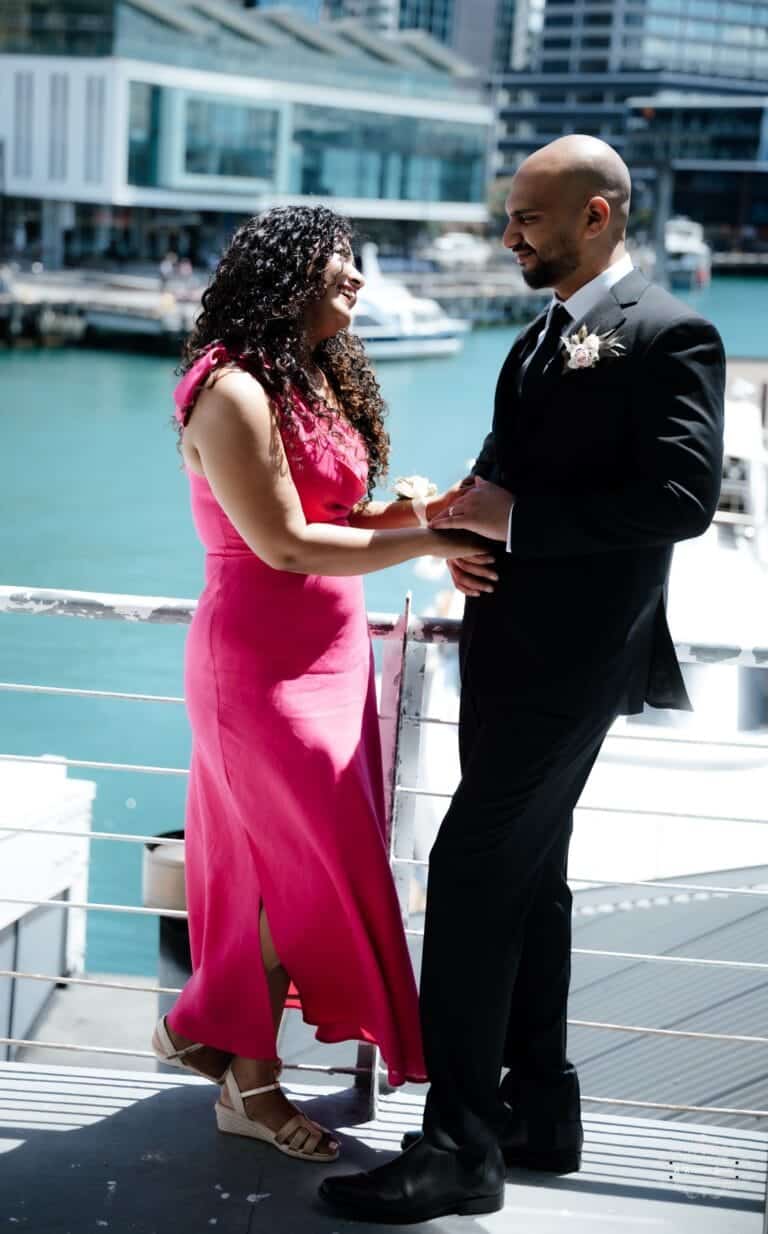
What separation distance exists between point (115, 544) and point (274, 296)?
23.6 metres

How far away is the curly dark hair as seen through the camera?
185cm

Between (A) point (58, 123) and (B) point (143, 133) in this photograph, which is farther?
(A) point (58, 123)

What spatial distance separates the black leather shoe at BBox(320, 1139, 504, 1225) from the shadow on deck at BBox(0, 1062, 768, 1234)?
2 cm

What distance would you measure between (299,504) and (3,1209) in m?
0.97

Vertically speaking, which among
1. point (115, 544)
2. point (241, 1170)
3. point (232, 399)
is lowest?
point (115, 544)

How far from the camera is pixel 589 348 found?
1.66m

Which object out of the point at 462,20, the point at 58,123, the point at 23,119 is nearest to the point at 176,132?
the point at 58,123

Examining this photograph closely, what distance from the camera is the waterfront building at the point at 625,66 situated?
107 metres

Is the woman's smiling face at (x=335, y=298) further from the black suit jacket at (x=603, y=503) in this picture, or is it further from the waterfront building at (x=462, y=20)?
the waterfront building at (x=462, y=20)

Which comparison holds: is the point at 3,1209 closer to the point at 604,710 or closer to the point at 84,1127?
the point at 84,1127

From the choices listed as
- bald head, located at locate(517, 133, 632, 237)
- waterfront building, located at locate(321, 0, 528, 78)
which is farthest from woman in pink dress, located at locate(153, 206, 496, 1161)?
waterfront building, located at locate(321, 0, 528, 78)

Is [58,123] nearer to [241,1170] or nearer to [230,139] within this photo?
[230,139]

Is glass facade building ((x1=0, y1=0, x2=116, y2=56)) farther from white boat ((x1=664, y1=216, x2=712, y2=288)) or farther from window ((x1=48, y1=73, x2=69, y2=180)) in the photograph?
white boat ((x1=664, y1=216, x2=712, y2=288))

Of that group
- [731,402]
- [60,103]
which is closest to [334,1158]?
[731,402]
